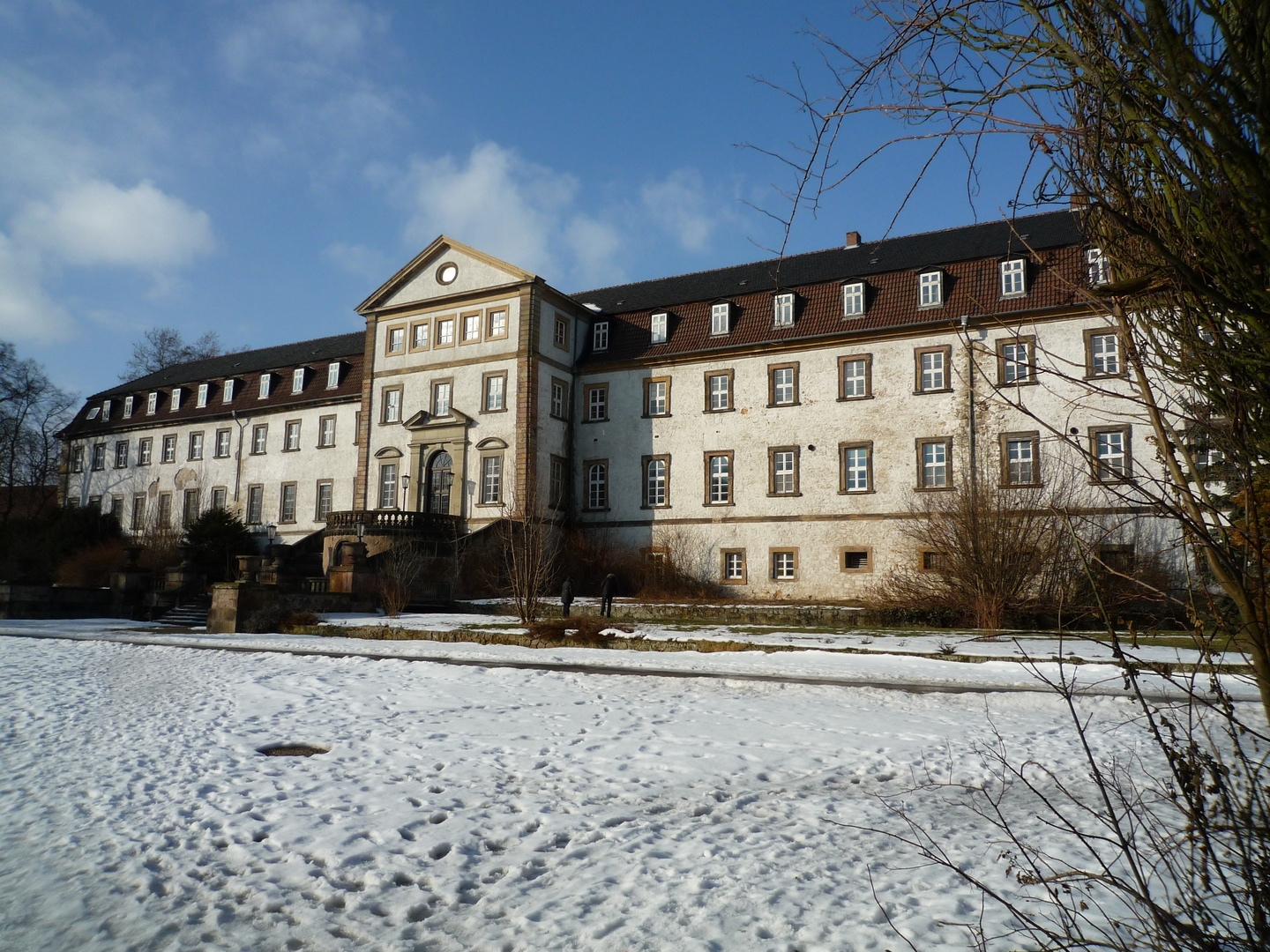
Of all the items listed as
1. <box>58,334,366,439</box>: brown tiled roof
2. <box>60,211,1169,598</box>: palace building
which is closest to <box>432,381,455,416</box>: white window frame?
<box>60,211,1169,598</box>: palace building

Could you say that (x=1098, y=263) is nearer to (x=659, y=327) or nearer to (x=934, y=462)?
(x=934, y=462)

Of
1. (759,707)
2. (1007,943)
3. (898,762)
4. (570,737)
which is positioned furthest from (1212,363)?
(759,707)

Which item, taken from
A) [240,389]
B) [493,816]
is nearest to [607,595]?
[493,816]

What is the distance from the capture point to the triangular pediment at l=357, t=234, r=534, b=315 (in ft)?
115

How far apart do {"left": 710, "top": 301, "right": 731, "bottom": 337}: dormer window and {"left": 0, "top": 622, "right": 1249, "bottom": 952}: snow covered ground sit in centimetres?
2483

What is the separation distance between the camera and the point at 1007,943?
3.64 metres

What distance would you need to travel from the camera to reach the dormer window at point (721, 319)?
33.7 metres

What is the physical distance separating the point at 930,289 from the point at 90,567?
33.7m

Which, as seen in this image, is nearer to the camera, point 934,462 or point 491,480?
point 934,462

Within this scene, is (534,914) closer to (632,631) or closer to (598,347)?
(632,631)

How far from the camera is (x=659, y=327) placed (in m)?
35.0

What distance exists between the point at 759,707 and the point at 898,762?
2.58m

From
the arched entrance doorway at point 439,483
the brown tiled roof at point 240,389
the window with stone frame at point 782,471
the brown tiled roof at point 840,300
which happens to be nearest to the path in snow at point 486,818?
the brown tiled roof at point 840,300

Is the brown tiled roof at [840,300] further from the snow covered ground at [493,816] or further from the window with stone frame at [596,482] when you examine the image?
the snow covered ground at [493,816]
